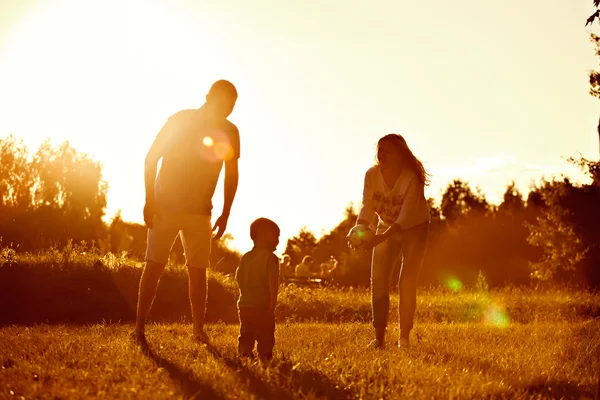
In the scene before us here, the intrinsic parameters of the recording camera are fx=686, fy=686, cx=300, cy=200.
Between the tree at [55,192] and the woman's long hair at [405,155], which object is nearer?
the woman's long hair at [405,155]

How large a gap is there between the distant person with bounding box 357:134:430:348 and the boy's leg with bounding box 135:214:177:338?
2.18 meters

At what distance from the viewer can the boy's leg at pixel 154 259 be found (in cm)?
695

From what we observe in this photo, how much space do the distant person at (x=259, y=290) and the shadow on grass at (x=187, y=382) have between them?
819 mm

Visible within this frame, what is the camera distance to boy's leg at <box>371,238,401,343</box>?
771cm

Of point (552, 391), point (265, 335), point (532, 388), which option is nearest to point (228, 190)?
point (265, 335)

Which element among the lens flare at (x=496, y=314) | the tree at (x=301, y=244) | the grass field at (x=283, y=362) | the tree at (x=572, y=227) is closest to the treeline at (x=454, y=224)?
the tree at (x=572, y=227)

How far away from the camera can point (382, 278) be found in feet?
25.4

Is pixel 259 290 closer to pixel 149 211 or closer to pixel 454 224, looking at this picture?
pixel 149 211

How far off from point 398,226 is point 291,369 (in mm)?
2531

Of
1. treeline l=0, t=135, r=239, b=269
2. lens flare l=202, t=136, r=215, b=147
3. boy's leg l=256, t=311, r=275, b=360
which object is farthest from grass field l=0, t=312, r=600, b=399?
treeline l=0, t=135, r=239, b=269

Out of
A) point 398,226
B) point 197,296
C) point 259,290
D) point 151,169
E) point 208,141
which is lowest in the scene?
point 197,296

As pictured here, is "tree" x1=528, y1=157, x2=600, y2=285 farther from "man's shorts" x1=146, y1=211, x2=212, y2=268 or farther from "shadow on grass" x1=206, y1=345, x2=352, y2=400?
"shadow on grass" x1=206, y1=345, x2=352, y2=400

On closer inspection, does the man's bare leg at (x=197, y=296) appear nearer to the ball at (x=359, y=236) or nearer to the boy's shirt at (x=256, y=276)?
the boy's shirt at (x=256, y=276)

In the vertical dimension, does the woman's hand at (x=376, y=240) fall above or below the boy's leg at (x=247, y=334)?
above
